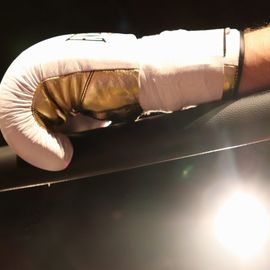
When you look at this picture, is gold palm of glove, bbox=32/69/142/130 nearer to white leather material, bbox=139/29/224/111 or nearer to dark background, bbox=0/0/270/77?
white leather material, bbox=139/29/224/111

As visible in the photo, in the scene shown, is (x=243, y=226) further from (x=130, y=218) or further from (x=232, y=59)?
(x=232, y=59)

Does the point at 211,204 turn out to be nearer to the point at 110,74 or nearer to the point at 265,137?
the point at 265,137

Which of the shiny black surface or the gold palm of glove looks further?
the shiny black surface

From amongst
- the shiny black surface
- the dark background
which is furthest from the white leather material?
the shiny black surface

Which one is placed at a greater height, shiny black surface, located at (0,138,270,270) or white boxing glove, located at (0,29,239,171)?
white boxing glove, located at (0,29,239,171)

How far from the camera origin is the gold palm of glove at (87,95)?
0.70 metres

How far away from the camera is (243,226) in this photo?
124cm

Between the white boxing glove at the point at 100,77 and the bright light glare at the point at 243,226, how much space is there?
0.58 m

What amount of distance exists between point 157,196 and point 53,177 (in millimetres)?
512

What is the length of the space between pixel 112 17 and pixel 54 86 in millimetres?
452

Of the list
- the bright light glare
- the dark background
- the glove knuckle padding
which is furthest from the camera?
the bright light glare

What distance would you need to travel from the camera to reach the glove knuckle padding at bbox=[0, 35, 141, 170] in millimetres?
688

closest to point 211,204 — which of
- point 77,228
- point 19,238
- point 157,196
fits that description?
point 157,196

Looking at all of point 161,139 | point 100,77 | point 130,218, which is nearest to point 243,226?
point 130,218
